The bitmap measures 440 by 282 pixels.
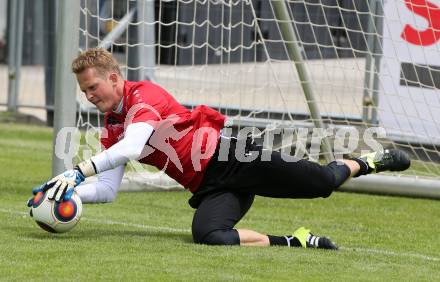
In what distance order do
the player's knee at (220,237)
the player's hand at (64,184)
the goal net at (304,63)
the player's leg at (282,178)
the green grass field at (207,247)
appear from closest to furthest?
the green grass field at (207,247), the player's hand at (64,184), the player's knee at (220,237), the player's leg at (282,178), the goal net at (304,63)

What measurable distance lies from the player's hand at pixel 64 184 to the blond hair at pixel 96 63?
63 centimetres

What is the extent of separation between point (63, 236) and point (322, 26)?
4510 mm

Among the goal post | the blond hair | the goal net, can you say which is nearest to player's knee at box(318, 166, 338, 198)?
the blond hair

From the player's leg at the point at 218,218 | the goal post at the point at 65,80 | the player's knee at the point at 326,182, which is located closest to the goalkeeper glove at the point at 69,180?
the player's leg at the point at 218,218

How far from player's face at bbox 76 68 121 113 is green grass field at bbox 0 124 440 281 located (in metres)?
0.82

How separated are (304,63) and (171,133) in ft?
11.8

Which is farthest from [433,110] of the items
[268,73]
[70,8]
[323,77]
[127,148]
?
[127,148]

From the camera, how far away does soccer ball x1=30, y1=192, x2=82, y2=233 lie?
6.78 m

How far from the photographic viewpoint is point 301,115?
11.8 metres

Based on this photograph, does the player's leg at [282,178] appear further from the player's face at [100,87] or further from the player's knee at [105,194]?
the player's face at [100,87]

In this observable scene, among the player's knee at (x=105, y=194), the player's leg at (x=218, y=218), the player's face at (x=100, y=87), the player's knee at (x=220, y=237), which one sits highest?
the player's face at (x=100, y=87)

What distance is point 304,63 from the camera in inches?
412

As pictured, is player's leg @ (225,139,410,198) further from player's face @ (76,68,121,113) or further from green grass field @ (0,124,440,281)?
player's face @ (76,68,121,113)

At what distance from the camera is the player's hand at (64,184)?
6.57 m
